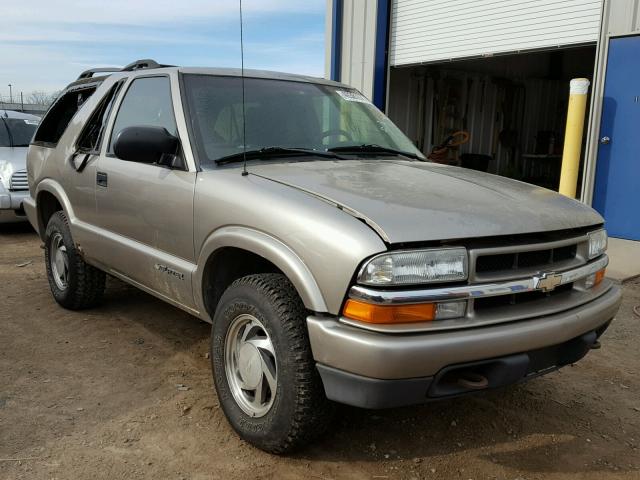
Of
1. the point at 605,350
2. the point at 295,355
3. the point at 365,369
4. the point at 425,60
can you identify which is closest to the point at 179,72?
the point at 295,355

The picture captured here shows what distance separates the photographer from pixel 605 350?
4.37m

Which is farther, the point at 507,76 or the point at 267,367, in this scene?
the point at 507,76

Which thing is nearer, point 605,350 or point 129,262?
point 129,262

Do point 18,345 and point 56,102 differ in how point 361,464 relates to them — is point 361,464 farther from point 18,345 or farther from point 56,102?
point 56,102

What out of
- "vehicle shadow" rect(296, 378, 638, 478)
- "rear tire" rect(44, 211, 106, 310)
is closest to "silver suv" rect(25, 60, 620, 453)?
"vehicle shadow" rect(296, 378, 638, 478)

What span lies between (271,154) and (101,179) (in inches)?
54.2

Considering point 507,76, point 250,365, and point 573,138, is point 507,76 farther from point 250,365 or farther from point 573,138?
point 250,365

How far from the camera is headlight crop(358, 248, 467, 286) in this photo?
2266mm

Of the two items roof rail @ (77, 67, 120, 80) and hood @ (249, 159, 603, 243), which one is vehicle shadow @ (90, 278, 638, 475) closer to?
hood @ (249, 159, 603, 243)

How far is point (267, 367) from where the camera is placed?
274cm

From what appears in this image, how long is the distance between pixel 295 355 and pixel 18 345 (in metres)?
2.67

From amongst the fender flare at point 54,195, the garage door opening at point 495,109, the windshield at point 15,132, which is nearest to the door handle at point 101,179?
the fender flare at point 54,195

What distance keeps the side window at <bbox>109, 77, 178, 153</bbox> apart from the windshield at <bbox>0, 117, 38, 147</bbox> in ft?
21.4

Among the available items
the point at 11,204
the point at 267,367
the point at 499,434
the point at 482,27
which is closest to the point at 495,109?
the point at 482,27
